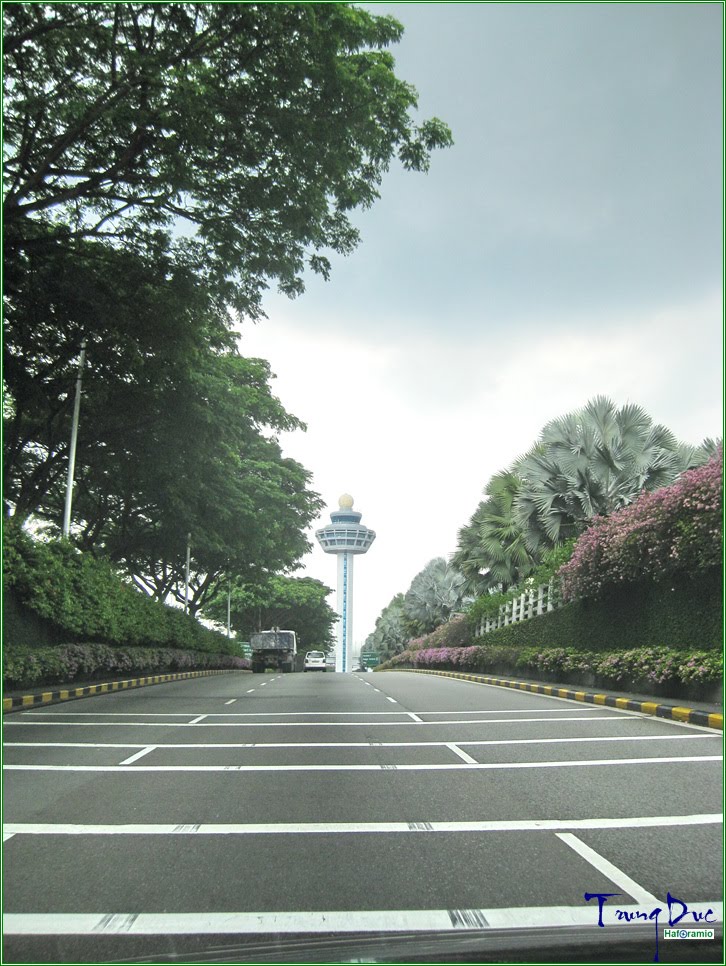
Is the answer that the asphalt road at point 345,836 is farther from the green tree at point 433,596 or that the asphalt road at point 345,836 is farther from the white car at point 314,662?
the white car at point 314,662

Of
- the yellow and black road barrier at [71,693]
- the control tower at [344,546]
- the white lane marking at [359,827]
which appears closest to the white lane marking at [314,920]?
the white lane marking at [359,827]

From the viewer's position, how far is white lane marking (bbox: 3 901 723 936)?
3648 mm

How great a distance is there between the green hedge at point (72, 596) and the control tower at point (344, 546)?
107 metres

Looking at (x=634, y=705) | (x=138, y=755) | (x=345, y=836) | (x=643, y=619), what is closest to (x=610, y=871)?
(x=345, y=836)

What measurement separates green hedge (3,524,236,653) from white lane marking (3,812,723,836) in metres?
5.42

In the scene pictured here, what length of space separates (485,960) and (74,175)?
41.0ft

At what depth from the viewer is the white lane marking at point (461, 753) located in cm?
830

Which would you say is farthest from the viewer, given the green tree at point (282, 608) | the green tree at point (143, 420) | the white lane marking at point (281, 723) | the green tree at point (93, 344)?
the green tree at point (282, 608)

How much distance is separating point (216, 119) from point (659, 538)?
9975 millimetres

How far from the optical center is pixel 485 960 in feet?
10.6

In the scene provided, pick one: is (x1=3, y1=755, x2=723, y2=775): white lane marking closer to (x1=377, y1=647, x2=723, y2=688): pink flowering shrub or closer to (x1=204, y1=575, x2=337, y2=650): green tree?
(x1=377, y1=647, x2=723, y2=688): pink flowering shrub

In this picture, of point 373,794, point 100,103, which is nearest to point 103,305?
point 100,103

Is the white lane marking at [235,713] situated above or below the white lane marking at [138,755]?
below

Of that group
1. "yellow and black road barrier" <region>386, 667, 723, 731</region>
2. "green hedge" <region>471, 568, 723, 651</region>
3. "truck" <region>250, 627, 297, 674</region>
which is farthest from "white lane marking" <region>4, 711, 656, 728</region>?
"truck" <region>250, 627, 297, 674</region>
